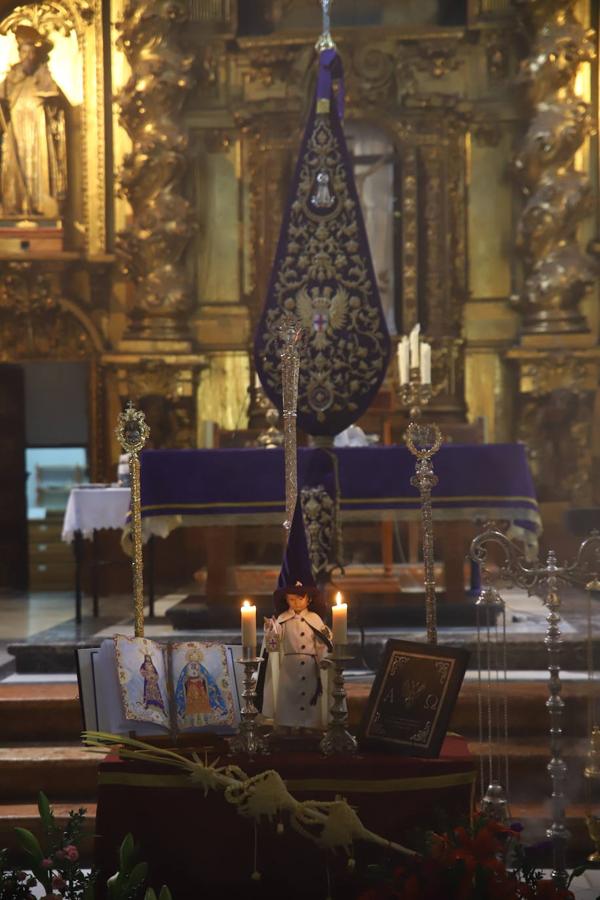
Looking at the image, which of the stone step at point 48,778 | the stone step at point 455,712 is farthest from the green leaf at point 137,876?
the stone step at point 455,712

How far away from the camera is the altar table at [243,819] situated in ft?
12.0

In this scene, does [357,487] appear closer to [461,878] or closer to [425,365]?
[425,365]

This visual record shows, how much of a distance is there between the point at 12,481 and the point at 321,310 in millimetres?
5534

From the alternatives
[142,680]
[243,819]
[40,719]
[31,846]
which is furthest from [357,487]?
[31,846]

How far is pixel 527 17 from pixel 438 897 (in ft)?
28.3

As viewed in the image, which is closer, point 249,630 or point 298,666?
point 249,630

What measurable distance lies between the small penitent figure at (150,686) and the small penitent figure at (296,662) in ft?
1.07

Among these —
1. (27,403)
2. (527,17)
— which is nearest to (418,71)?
(527,17)

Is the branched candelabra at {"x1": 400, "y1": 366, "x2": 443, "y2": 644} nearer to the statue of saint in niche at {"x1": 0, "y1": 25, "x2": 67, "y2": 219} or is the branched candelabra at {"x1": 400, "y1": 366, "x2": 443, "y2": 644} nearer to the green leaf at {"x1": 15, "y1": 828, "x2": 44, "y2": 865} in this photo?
the green leaf at {"x1": 15, "y1": 828, "x2": 44, "y2": 865}

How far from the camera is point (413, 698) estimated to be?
12.5 ft

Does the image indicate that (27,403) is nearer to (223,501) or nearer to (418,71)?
(418,71)

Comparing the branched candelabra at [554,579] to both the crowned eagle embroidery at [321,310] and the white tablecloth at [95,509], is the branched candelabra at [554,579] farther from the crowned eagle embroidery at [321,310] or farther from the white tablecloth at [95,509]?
the white tablecloth at [95,509]

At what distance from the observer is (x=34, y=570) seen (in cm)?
1098

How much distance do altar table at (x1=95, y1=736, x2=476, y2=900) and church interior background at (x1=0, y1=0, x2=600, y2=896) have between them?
6348mm
